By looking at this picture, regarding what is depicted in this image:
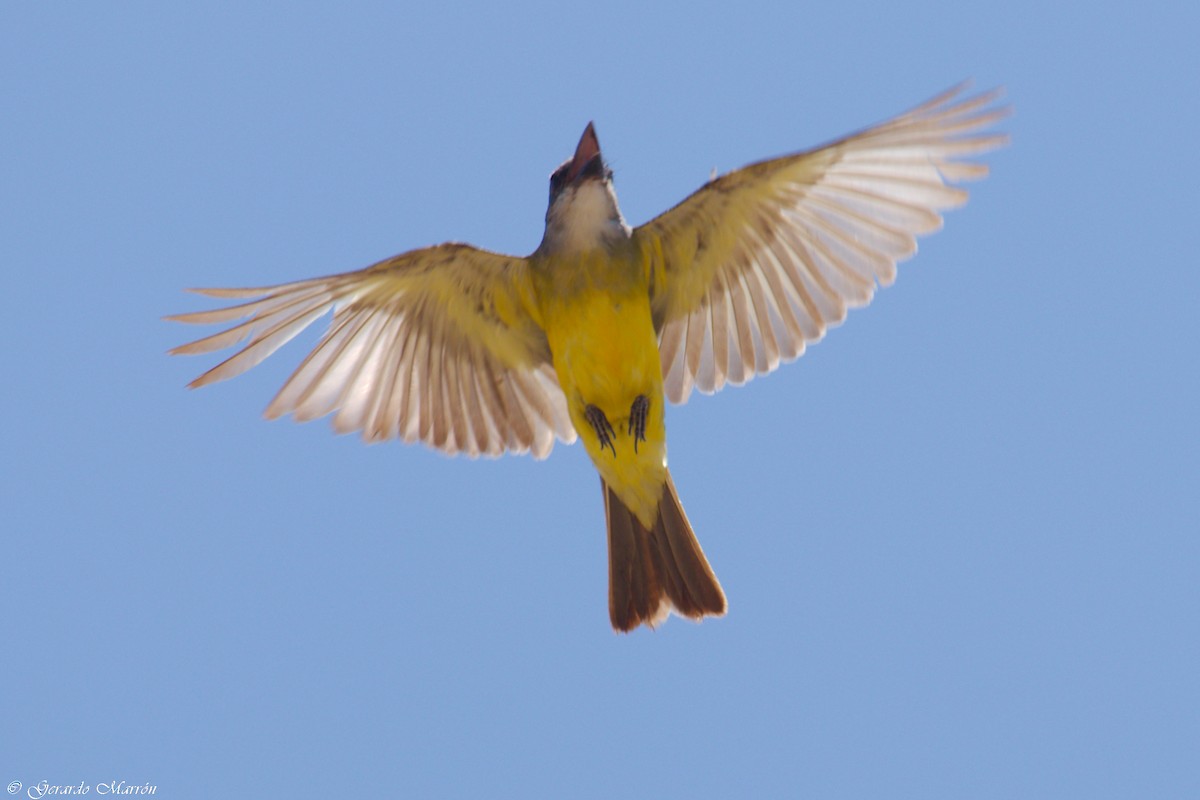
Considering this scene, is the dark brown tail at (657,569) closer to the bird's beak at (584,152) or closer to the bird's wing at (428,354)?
the bird's wing at (428,354)

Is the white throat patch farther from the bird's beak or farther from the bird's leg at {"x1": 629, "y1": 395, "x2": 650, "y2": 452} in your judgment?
the bird's leg at {"x1": 629, "y1": 395, "x2": 650, "y2": 452}

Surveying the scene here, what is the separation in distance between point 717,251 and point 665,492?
126cm

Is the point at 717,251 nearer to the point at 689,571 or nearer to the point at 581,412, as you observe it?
the point at 581,412

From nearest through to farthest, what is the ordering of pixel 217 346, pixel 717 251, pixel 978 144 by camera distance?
pixel 978 144 → pixel 217 346 → pixel 717 251

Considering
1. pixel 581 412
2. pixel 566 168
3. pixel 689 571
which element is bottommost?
pixel 689 571

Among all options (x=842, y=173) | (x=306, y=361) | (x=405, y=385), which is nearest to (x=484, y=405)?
(x=405, y=385)

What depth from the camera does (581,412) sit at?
7.48 m

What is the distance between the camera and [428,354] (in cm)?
831

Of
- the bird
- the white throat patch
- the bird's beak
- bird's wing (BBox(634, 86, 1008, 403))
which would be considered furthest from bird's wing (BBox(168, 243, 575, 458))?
bird's wing (BBox(634, 86, 1008, 403))

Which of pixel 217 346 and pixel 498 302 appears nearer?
pixel 217 346

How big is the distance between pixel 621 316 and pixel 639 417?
50 centimetres

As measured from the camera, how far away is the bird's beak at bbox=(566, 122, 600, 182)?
760 cm

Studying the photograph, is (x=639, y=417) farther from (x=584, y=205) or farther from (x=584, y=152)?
(x=584, y=152)

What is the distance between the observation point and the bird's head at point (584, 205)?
7.40 metres
